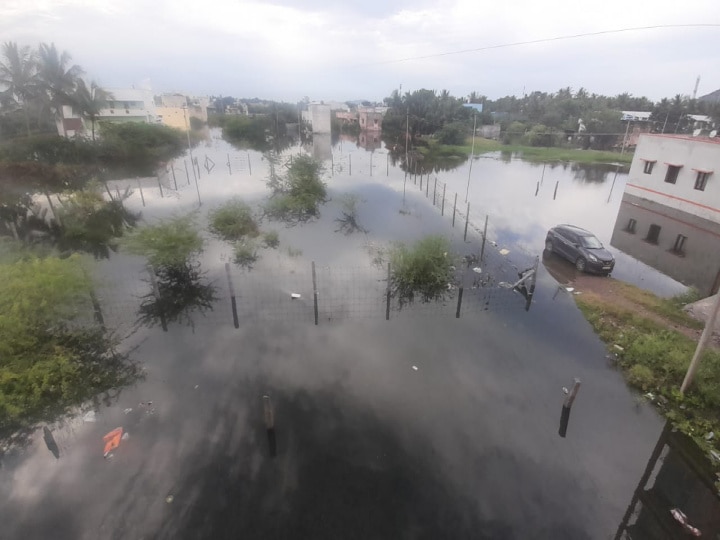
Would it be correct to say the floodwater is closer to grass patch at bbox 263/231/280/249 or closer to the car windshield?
the car windshield

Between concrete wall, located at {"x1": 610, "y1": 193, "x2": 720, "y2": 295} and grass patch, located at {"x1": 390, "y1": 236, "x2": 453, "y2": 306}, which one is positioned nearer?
grass patch, located at {"x1": 390, "y1": 236, "x2": 453, "y2": 306}

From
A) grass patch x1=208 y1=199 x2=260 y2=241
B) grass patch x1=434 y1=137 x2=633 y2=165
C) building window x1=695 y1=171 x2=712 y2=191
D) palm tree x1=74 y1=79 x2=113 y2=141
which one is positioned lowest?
grass patch x1=208 y1=199 x2=260 y2=241

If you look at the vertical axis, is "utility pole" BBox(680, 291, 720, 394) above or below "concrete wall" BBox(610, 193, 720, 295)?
above

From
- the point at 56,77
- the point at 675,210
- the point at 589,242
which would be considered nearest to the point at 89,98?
the point at 56,77

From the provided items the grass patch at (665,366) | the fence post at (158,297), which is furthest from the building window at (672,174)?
the fence post at (158,297)

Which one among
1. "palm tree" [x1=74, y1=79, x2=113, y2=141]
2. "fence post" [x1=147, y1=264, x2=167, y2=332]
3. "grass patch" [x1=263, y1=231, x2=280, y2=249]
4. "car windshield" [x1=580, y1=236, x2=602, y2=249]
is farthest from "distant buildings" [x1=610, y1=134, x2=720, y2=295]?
"palm tree" [x1=74, y1=79, x2=113, y2=141]

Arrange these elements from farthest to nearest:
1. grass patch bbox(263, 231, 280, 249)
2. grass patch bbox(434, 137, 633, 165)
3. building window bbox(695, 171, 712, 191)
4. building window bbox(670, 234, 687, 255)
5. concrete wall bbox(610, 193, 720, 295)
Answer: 1. grass patch bbox(434, 137, 633, 165)
2. building window bbox(695, 171, 712, 191)
3. building window bbox(670, 234, 687, 255)
4. grass patch bbox(263, 231, 280, 249)
5. concrete wall bbox(610, 193, 720, 295)
